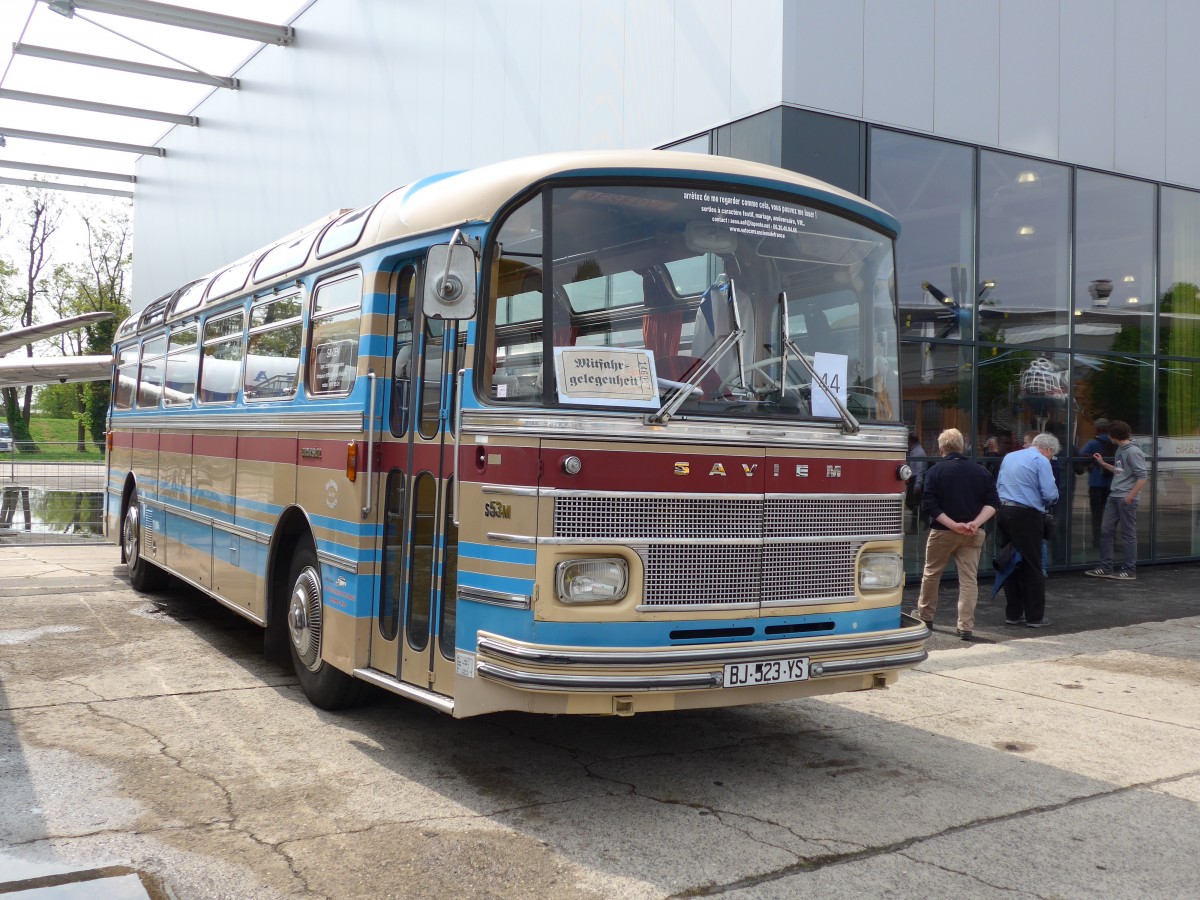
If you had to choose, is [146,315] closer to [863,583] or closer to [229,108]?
[863,583]

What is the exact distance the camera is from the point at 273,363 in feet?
26.1

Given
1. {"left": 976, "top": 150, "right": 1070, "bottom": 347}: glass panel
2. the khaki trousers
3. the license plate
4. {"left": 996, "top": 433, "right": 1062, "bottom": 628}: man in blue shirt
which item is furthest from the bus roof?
{"left": 976, "top": 150, "right": 1070, "bottom": 347}: glass panel

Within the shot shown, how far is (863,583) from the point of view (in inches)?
233

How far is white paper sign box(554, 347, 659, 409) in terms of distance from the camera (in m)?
5.12

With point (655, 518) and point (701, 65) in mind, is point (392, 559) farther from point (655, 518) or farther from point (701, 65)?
point (701, 65)

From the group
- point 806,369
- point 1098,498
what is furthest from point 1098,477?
point 806,369

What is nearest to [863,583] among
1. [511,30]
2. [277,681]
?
[277,681]

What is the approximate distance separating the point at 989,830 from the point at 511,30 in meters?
12.8

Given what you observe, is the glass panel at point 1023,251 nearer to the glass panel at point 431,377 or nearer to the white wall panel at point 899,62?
the white wall panel at point 899,62

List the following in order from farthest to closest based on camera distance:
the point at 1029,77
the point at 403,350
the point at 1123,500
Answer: the point at 1123,500
the point at 1029,77
the point at 403,350

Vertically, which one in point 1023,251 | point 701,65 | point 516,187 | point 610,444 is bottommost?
point 610,444

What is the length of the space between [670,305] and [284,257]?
12.6ft

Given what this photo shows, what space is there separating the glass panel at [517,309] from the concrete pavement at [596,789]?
6.57 ft

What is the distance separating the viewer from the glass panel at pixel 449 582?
553 cm
